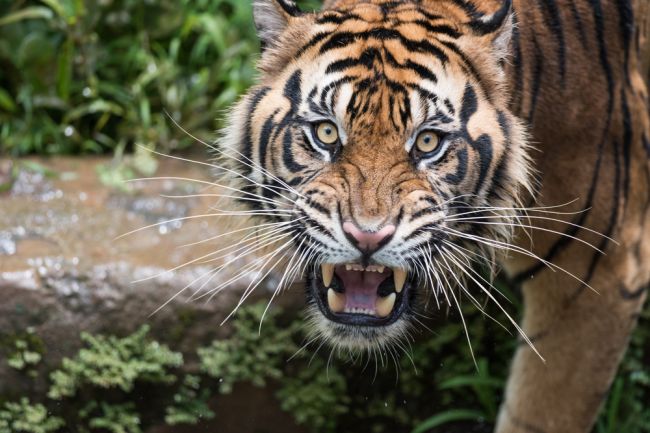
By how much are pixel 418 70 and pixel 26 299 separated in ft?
5.55

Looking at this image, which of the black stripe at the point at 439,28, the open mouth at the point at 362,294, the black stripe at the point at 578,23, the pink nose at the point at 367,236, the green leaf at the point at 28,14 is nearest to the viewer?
the pink nose at the point at 367,236

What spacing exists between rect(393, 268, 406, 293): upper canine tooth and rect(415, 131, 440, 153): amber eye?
286 mm

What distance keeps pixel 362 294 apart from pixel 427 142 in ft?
1.27

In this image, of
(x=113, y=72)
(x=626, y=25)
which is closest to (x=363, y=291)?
(x=626, y=25)

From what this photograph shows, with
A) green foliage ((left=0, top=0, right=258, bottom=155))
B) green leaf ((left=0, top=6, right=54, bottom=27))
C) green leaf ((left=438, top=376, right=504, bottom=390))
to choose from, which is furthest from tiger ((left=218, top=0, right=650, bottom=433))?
green leaf ((left=0, top=6, right=54, bottom=27))

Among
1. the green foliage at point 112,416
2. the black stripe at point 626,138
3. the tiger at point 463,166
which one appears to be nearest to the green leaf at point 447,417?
the tiger at point 463,166

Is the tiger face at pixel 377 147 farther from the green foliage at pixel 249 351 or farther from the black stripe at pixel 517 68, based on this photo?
the green foliage at pixel 249 351

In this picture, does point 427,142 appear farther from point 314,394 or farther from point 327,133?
point 314,394

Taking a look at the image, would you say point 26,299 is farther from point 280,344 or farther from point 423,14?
point 423,14

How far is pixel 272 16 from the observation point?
2.55 m

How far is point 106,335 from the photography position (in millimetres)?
3461

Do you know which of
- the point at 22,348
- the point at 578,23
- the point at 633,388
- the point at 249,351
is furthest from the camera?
the point at 633,388

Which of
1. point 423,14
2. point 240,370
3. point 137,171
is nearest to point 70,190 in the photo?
point 137,171

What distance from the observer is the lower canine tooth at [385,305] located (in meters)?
2.40
